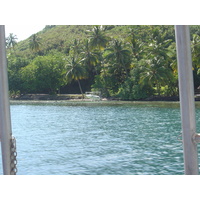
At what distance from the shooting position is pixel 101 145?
8.75 m

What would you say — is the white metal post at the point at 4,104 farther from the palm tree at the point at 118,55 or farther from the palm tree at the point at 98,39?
the palm tree at the point at 98,39

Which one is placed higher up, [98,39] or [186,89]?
[98,39]

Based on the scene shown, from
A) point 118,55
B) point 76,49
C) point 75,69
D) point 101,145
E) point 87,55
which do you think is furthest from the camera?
point 76,49

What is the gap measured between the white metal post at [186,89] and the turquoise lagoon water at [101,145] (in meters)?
4.81

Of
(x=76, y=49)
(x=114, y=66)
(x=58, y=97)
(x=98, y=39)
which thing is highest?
(x=98, y=39)

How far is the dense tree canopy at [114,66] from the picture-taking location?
21.8m

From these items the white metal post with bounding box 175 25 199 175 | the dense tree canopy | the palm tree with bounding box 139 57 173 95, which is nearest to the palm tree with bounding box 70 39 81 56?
the dense tree canopy

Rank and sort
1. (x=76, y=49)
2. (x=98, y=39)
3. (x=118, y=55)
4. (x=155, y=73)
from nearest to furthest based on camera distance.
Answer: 1. (x=155, y=73)
2. (x=118, y=55)
3. (x=98, y=39)
4. (x=76, y=49)

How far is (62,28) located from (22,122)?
106 ft

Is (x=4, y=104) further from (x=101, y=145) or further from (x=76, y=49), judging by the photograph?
(x=76, y=49)

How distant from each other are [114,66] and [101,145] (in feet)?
57.5

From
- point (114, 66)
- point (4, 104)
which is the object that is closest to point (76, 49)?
point (114, 66)

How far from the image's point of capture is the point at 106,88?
26312mm
